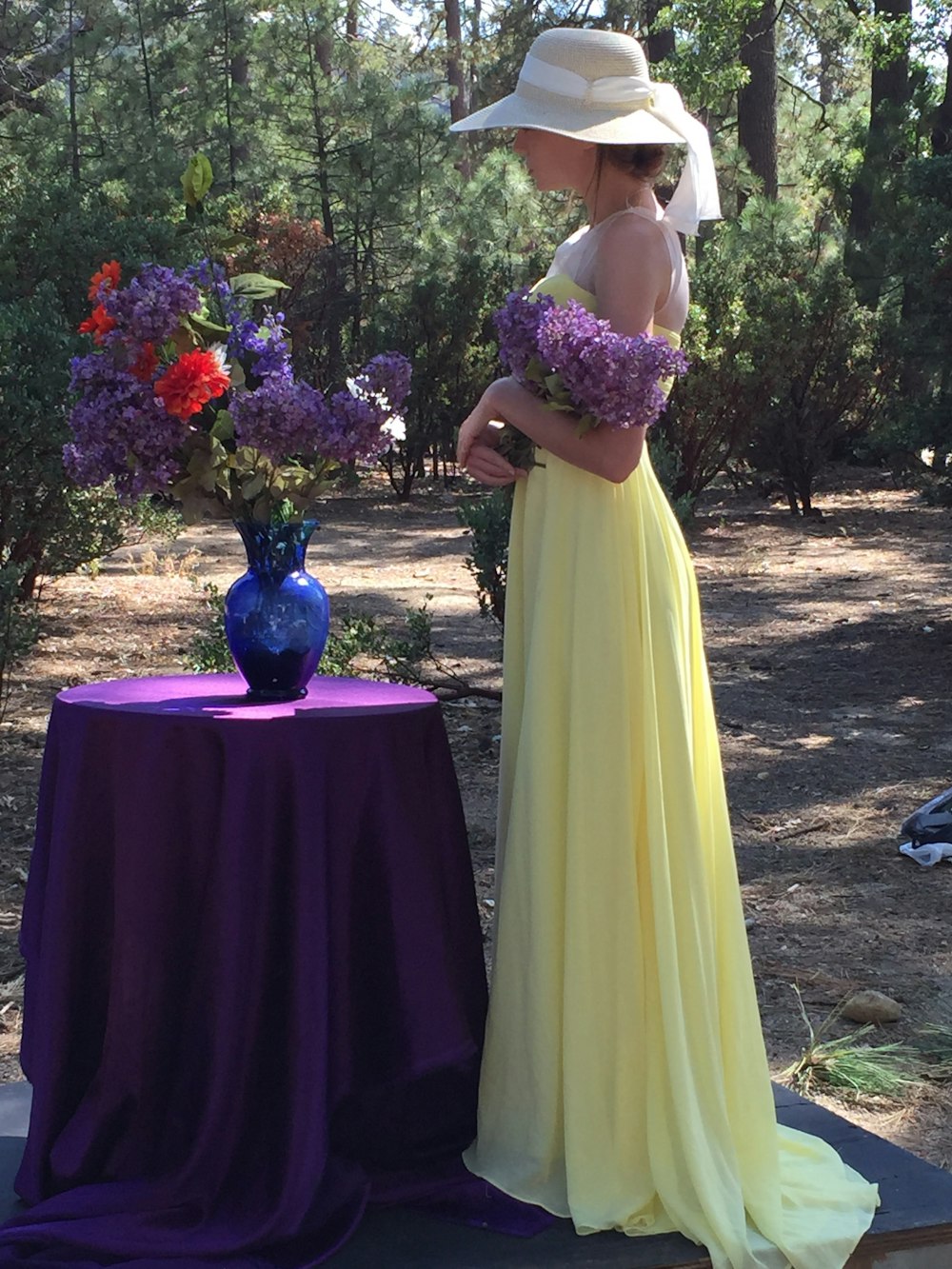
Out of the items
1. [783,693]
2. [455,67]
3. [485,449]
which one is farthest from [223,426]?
[455,67]

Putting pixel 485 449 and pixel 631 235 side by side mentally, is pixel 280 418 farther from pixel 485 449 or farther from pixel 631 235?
pixel 631 235

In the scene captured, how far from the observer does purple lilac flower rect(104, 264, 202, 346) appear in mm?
2326

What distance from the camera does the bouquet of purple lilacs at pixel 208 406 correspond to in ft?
7.63

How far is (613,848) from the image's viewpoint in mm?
2375

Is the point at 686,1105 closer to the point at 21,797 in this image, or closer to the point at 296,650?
the point at 296,650

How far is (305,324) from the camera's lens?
13.6 metres

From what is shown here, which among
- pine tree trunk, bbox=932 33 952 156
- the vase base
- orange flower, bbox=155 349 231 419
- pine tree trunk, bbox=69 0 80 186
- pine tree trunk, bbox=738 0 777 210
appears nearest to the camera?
orange flower, bbox=155 349 231 419

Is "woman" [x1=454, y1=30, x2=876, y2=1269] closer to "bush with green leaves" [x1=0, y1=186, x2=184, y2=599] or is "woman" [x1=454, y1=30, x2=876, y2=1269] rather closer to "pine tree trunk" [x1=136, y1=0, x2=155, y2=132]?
"bush with green leaves" [x1=0, y1=186, x2=184, y2=599]

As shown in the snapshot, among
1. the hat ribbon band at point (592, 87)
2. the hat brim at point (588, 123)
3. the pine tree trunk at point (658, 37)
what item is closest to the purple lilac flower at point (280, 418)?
the hat brim at point (588, 123)

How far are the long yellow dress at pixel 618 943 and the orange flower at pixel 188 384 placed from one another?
0.56m

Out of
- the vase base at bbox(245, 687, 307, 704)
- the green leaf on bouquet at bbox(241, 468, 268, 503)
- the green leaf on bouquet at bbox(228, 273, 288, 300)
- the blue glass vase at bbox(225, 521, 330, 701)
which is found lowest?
the vase base at bbox(245, 687, 307, 704)

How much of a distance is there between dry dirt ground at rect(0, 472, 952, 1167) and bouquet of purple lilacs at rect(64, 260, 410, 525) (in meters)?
1.65

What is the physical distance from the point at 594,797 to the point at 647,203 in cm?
97

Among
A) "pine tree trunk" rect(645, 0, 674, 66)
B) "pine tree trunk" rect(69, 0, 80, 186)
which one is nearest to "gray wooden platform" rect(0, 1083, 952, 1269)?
"pine tree trunk" rect(69, 0, 80, 186)
